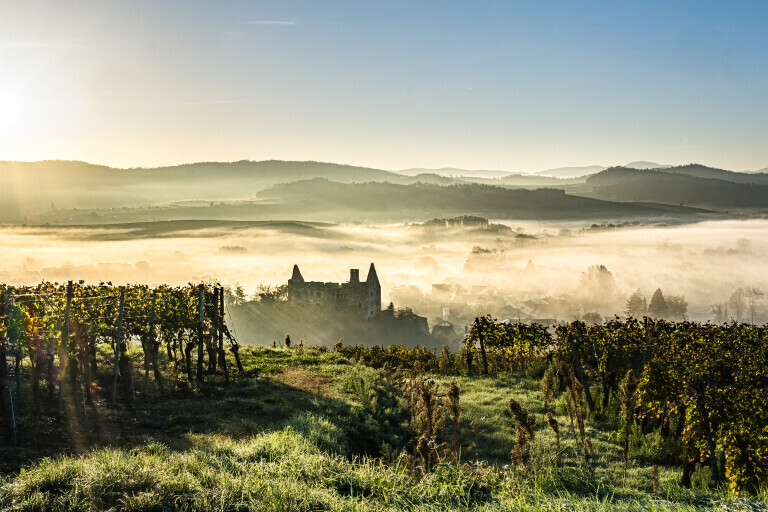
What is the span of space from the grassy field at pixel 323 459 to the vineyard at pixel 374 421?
0.05m

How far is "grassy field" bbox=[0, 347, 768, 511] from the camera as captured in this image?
715cm

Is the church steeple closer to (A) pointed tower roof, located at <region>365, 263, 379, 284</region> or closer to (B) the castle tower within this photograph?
(B) the castle tower

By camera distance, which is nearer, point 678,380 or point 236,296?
point 678,380

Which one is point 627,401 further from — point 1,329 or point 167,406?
point 1,329

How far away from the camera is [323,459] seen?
913 cm

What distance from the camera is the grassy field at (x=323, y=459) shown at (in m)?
7.15

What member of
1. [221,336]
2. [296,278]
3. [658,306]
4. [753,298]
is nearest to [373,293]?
[296,278]

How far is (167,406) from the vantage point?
1619cm

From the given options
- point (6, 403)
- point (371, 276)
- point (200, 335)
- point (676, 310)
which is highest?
point (6, 403)

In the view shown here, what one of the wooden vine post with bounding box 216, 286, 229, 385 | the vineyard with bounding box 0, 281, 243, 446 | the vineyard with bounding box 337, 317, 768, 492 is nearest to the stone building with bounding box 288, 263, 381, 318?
the vineyard with bounding box 337, 317, 768, 492

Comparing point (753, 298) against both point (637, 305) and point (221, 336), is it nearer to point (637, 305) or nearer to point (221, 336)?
point (637, 305)

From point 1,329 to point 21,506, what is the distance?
839 cm

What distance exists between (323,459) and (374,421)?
6.76 metres

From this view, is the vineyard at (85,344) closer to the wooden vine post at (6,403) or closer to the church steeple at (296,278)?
the wooden vine post at (6,403)
